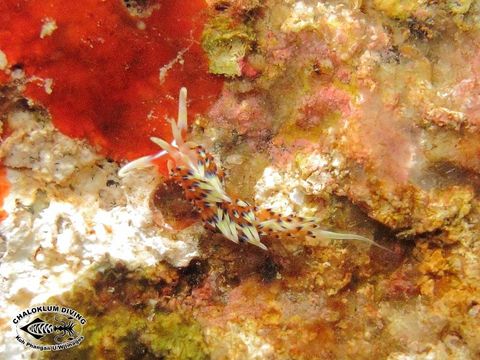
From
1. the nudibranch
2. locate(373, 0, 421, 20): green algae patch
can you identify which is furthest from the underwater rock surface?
the nudibranch

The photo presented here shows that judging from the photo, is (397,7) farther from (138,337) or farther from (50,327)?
(50,327)

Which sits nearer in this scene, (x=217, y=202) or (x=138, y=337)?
(x=217, y=202)

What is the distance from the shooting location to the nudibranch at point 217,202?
127 inches

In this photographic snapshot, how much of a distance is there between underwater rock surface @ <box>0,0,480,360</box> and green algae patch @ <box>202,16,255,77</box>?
0.01 meters

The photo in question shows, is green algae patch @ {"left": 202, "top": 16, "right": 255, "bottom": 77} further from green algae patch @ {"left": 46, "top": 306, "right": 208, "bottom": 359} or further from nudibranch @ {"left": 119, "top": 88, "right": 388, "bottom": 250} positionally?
green algae patch @ {"left": 46, "top": 306, "right": 208, "bottom": 359}

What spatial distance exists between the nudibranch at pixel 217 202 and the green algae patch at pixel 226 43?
17.5 inches

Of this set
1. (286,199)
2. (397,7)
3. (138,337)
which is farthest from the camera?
(138,337)

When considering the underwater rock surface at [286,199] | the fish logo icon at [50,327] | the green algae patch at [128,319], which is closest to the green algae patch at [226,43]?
the underwater rock surface at [286,199]

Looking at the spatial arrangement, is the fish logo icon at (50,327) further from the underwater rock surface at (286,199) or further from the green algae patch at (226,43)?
the green algae patch at (226,43)

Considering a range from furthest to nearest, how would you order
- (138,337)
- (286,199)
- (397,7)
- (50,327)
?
(138,337)
(50,327)
(286,199)
(397,7)

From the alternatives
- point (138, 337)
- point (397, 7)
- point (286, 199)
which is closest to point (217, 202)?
point (286, 199)

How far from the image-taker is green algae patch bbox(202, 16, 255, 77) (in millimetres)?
3279

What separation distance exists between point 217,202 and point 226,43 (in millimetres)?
1205

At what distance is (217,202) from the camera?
3299 mm
